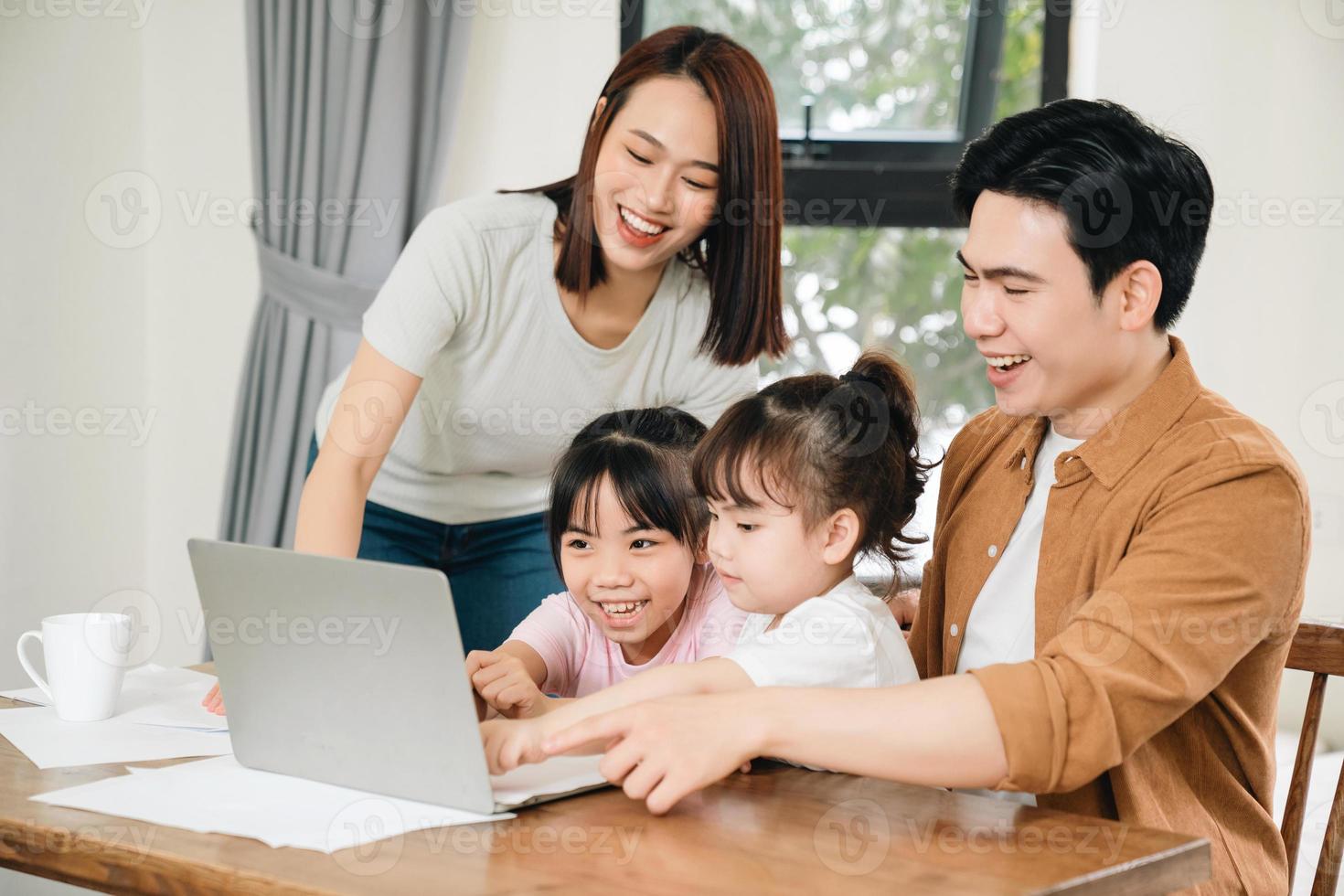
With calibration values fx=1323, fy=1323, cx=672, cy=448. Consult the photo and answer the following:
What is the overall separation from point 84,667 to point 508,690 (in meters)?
0.39

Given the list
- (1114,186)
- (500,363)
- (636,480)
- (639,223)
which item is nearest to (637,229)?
(639,223)

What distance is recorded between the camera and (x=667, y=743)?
962 millimetres

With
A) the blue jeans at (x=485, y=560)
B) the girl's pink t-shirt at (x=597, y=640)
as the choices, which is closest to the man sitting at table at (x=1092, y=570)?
the girl's pink t-shirt at (x=597, y=640)

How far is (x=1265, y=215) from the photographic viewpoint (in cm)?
256

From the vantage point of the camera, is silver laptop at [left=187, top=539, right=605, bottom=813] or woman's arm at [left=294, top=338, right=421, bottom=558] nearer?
silver laptop at [left=187, top=539, right=605, bottom=813]

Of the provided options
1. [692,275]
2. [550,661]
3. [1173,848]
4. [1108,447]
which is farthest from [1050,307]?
[692,275]

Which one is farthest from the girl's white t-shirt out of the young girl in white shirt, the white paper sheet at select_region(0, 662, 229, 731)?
the white paper sheet at select_region(0, 662, 229, 731)

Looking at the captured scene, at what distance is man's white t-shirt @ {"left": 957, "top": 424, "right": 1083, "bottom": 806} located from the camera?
1322mm

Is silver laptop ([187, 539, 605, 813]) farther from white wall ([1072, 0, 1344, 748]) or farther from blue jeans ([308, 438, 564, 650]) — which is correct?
white wall ([1072, 0, 1344, 748])

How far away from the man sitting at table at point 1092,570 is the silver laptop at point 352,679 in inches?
3.7

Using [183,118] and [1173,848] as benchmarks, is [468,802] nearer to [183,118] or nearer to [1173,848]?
[1173,848]

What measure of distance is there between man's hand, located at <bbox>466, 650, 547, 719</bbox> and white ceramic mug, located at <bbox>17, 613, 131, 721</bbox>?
336 mm

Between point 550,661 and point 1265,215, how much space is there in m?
1.81

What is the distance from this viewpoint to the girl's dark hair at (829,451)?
128 cm
